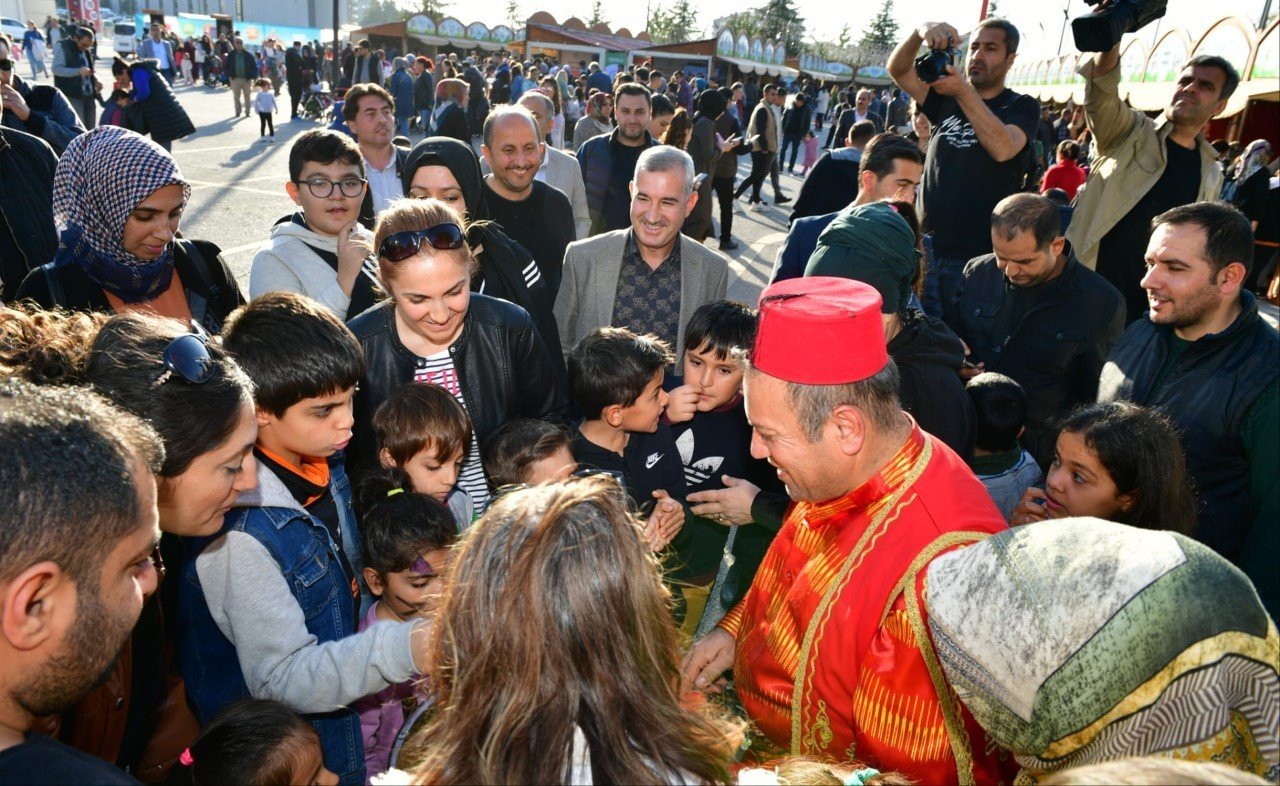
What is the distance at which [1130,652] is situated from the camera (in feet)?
3.17

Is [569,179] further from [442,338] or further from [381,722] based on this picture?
[381,722]

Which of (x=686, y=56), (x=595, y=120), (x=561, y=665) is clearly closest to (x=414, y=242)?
(x=561, y=665)

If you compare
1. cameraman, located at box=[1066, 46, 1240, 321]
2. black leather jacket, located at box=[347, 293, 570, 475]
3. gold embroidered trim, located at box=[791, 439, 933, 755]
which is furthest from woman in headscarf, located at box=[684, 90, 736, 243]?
gold embroidered trim, located at box=[791, 439, 933, 755]

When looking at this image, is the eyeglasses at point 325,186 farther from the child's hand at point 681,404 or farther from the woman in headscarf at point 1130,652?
the woman in headscarf at point 1130,652

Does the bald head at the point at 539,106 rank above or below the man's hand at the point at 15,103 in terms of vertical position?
above

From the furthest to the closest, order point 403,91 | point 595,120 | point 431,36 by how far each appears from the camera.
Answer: point 431,36 < point 403,91 < point 595,120

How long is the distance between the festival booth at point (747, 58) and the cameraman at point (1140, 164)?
122 ft

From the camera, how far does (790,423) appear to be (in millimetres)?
1932

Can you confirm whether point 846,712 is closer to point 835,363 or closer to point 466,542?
point 835,363

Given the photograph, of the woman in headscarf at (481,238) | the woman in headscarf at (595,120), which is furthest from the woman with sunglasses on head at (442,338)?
the woman in headscarf at (595,120)

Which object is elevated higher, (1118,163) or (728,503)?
(1118,163)

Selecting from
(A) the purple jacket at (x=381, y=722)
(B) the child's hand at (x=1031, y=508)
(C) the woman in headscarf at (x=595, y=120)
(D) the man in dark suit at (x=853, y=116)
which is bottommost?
(A) the purple jacket at (x=381, y=722)

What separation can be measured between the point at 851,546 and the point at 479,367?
67.6 inches

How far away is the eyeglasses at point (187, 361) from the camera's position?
179cm
